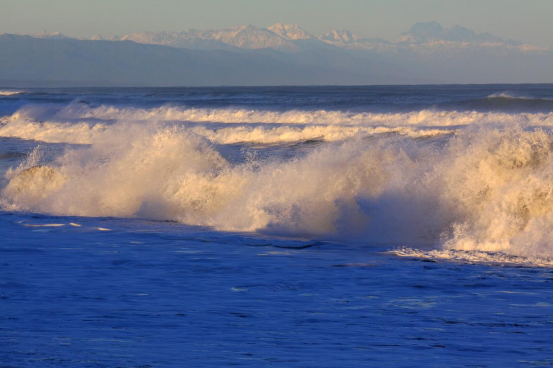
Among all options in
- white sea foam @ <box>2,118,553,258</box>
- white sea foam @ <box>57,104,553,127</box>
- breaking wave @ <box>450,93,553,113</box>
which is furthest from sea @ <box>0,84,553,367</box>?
breaking wave @ <box>450,93,553,113</box>

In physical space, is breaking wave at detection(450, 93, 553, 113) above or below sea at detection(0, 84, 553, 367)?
above

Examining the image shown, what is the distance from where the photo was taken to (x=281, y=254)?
879 centimetres

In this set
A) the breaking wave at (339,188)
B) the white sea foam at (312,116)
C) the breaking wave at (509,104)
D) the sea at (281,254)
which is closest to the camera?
the sea at (281,254)

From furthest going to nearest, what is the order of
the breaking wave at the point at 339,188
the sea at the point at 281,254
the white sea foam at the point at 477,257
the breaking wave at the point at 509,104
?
the breaking wave at the point at 509,104 → the breaking wave at the point at 339,188 → the white sea foam at the point at 477,257 → the sea at the point at 281,254

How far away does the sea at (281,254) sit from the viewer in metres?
5.18

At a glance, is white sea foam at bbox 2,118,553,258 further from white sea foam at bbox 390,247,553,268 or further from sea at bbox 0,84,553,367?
white sea foam at bbox 390,247,553,268

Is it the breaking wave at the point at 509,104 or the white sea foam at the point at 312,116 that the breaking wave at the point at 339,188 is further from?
the breaking wave at the point at 509,104

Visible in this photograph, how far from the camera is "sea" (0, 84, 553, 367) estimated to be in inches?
204

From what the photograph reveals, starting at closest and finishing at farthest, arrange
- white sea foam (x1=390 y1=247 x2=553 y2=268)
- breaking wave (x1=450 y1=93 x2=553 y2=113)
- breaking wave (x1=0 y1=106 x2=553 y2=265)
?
white sea foam (x1=390 y1=247 x2=553 y2=268), breaking wave (x1=0 y1=106 x2=553 y2=265), breaking wave (x1=450 y1=93 x2=553 y2=113)

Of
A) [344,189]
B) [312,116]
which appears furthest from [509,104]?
[344,189]

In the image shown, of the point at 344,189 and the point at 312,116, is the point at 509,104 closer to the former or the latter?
the point at 312,116

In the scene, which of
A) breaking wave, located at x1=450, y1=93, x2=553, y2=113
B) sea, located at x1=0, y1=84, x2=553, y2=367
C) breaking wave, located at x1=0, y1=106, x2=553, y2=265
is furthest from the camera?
breaking wave, located at x1=450, y1=93, x2=553, y2=113

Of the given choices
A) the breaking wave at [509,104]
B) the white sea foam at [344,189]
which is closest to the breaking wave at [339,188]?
the white sea foam at [344,189]

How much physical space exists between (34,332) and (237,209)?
6.05m
